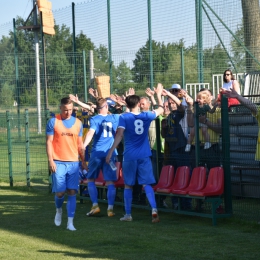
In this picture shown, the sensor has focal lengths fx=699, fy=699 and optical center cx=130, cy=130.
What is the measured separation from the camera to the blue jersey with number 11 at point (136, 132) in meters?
11.1

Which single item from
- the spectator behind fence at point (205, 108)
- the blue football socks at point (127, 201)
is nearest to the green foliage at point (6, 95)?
the blue football socks at point (127, 201)

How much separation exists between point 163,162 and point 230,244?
11.8ft

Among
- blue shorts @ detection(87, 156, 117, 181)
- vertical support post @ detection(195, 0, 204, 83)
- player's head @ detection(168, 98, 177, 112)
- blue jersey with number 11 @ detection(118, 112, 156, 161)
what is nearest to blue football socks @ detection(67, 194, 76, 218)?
blue jersey with number 11 @ detection(118, 112, 156, 161)

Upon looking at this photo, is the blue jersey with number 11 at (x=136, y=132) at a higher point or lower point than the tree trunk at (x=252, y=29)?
lower

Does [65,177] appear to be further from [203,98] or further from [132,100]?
[203,98]

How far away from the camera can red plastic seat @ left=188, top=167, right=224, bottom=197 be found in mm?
10648

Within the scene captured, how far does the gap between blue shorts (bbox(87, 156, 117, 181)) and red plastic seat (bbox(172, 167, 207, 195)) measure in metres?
1.30

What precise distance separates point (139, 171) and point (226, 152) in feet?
4.67

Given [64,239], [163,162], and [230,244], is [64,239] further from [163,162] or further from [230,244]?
[163,162]

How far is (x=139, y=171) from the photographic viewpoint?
11.2m

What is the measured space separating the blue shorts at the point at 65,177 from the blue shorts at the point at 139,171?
980 mm

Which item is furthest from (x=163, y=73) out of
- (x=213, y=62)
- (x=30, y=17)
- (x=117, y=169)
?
(x=30, y=17)

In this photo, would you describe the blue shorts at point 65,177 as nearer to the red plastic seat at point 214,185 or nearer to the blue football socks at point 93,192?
the blue football socks at point 93,192

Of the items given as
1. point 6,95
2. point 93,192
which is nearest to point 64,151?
point 93,192
